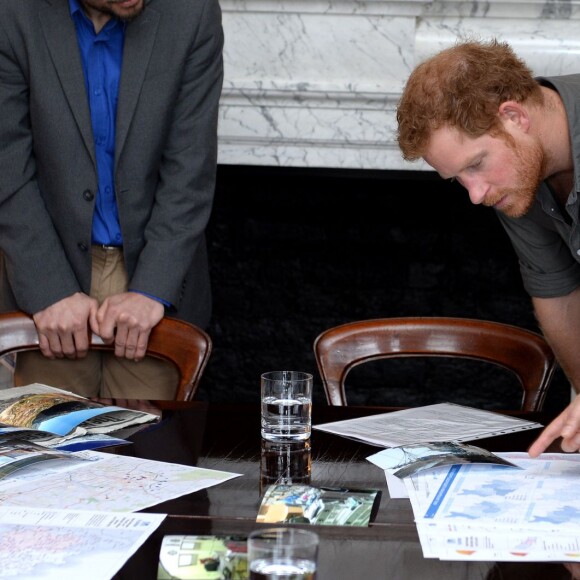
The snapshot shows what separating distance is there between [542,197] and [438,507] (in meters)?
0.92

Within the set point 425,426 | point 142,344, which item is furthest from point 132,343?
point 425,426

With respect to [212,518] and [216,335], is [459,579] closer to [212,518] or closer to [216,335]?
[212,518]

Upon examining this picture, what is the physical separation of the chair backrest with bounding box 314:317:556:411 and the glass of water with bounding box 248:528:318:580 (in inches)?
49.6

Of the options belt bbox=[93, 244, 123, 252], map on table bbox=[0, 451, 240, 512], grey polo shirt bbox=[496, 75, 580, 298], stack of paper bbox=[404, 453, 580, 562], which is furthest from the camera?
belt bbox=[93, 244, 123, 252]

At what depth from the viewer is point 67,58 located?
7.78 ft

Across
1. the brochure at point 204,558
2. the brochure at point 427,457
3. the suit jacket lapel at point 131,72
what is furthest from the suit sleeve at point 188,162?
the brochure at point 204,558

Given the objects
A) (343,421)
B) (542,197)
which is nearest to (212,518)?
(343,421)

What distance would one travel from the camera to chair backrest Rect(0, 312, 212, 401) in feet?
6.91

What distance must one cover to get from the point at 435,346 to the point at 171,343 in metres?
0.58

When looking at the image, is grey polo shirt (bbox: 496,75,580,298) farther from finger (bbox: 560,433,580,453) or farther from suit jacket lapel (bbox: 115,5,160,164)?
suit jacket lapel (bbox: 115,5,160,164)

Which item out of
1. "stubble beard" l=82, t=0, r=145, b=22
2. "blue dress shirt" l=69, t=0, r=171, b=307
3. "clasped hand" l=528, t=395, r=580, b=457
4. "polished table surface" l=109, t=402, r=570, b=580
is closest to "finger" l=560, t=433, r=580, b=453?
"clasped hand" l=528, t=395, r=580, b=457

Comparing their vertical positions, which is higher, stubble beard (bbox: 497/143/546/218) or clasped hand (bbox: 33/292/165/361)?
stubble beard (bbox: 497/143/546/218)

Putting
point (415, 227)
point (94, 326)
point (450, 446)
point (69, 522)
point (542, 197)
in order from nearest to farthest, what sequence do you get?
1. point (69, 522)
2. point (450, 446)
3. point (542, 197)
4. point (94, 326)
5. point (415, 227)

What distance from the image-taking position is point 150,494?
134 cm
